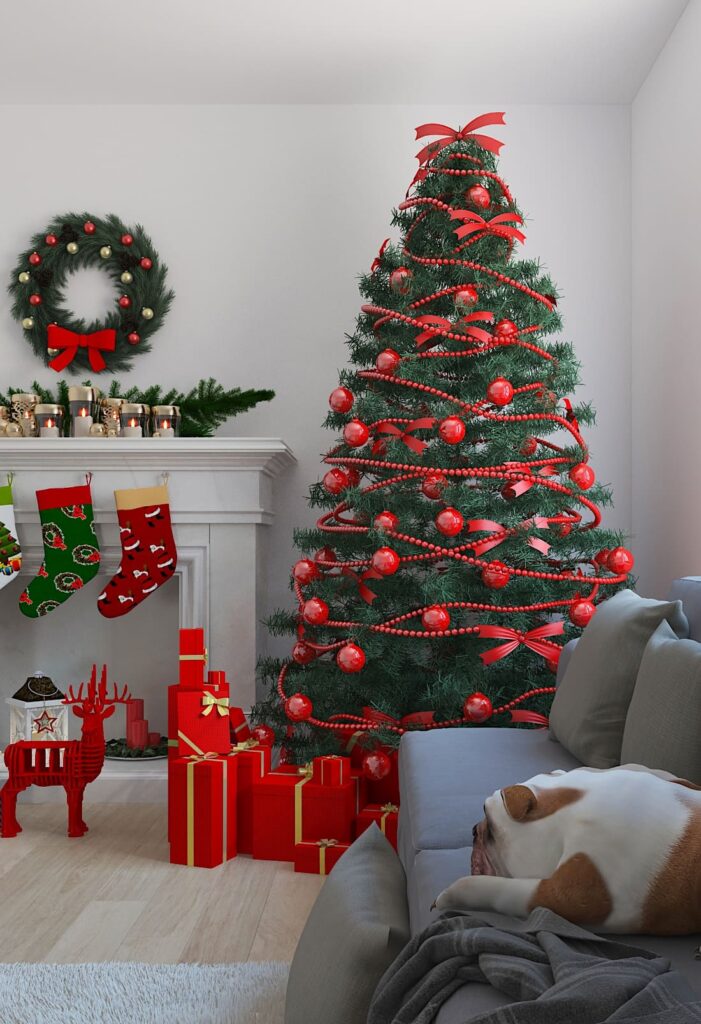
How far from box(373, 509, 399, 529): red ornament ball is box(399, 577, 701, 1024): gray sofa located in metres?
0.62

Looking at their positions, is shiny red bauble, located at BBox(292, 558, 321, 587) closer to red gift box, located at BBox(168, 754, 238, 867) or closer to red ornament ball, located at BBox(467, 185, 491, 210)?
red gift box, located at BBox(168, 754, 238, 867)

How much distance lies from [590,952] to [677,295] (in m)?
2.59

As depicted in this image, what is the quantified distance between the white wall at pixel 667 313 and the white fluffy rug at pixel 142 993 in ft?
6.18

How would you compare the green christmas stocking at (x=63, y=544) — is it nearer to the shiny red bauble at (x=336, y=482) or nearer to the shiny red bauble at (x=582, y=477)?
the shiny red bauble at (x=336, y=482)

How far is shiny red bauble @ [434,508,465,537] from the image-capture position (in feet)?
8.91

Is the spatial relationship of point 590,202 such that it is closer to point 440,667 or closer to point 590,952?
point 440,667

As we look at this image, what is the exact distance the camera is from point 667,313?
334 cm

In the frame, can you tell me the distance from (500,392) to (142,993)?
5.84 feet

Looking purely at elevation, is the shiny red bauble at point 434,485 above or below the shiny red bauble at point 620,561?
above

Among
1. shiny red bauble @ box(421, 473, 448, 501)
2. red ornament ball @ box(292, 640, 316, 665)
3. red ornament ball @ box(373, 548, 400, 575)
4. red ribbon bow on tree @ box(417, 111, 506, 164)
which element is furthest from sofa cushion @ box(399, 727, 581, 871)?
red ribbon bow on tree @ box(417, 111, 506, 164)

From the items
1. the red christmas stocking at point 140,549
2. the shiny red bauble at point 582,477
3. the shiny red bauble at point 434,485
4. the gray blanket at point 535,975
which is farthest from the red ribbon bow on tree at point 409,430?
the gray blanket at point 535,975

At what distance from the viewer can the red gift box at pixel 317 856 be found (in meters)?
2.65

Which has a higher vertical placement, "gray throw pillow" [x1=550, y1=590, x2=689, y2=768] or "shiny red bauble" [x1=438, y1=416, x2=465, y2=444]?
"shiny red bauble" [x1=438, y1=416, x2=465, y2=444]

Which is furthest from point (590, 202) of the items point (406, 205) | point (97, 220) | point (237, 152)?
point (97, 220)
